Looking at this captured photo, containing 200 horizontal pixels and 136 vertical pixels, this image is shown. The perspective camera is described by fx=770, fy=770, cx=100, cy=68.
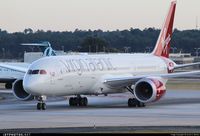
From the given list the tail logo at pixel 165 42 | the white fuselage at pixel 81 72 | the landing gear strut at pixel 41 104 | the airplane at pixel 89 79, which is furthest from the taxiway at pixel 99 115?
the tail logo at pixel 165 42

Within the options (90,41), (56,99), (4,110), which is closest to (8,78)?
(56,99)

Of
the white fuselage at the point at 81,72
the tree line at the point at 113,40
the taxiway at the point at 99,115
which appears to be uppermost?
the tree line at the point at 113,40

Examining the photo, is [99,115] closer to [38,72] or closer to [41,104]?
[41,104]

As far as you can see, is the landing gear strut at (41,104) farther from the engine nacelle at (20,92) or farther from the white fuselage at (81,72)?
the engine nacelle at (20,92)

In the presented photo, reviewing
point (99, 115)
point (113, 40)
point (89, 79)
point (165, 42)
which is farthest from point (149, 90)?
point (113, 40)

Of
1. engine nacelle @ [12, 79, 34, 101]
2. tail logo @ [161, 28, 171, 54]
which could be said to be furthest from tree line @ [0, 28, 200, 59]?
engine nacelle @ [12, 79, 34, 101]

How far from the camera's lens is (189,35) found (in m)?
183

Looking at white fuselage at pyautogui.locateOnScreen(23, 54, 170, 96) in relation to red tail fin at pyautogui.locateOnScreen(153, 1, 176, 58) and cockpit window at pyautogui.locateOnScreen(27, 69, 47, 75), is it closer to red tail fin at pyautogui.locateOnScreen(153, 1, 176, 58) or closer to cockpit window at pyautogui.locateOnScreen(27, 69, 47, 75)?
cockpit window at pyautogui.locateOnScreen(27, 69, 47, 75)

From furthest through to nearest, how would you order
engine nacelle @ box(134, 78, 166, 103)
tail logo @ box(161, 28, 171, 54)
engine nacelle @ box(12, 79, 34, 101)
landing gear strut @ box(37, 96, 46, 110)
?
tail logo @ box(161, 28, 171, 54), engine nacelle @ box(12, 79, 34, 101), engine nacelle @ box(134, 78, 166, 103), landing gear strut @ box(37, 96, 46, 110)

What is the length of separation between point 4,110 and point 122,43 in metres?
146

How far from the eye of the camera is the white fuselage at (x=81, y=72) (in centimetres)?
3916

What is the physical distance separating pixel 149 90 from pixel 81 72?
12.5ft

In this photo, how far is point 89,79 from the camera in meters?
41.9

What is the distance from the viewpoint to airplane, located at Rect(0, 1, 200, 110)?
39.3 meters
